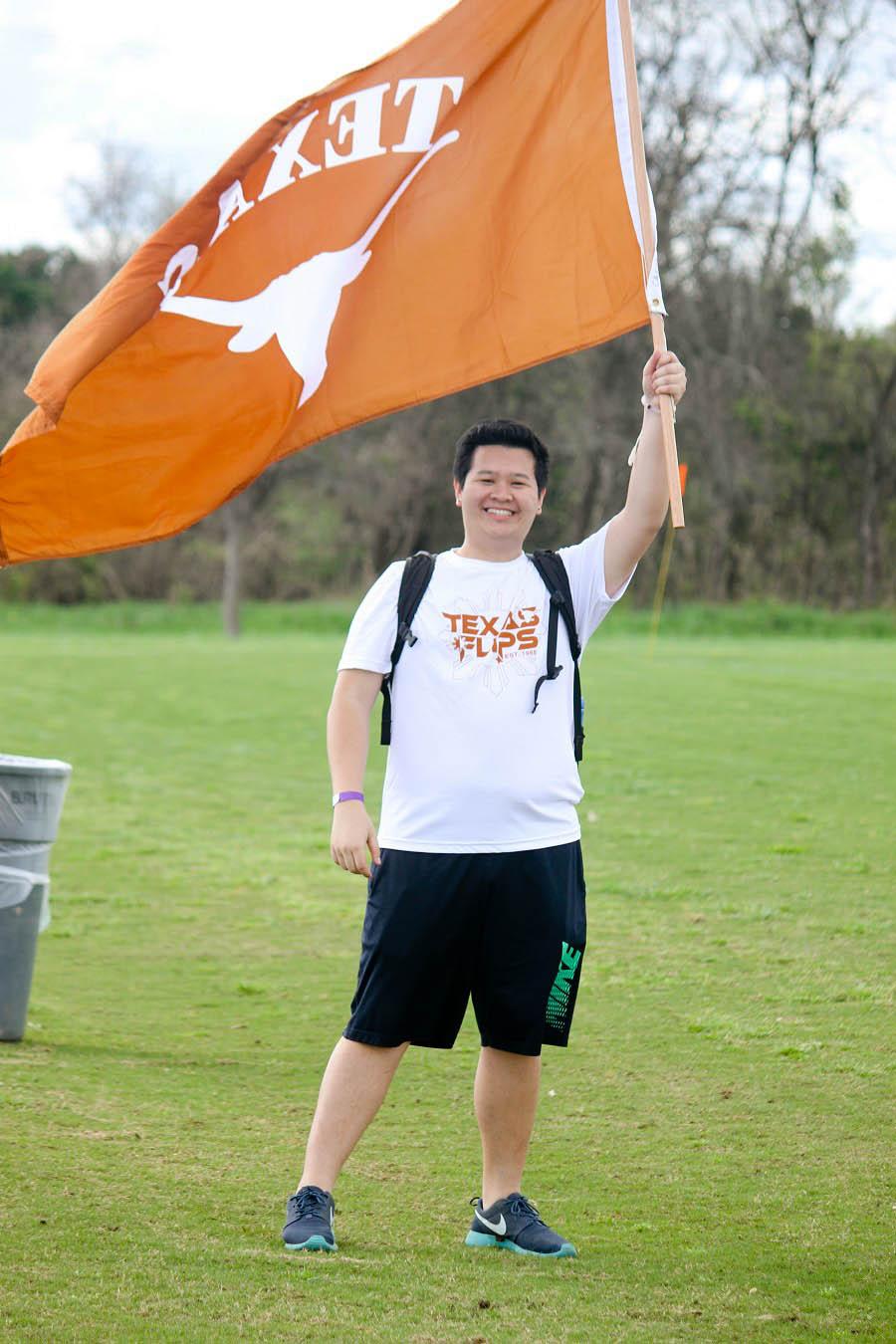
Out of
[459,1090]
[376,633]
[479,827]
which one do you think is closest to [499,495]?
[376,633]

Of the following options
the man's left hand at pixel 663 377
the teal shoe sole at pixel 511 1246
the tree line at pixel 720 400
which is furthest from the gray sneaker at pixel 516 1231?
the tree line at pixel 720 400

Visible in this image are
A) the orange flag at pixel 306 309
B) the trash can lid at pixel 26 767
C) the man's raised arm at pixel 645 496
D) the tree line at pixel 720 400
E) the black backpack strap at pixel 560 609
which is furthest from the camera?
the tree line at pixel 720 400

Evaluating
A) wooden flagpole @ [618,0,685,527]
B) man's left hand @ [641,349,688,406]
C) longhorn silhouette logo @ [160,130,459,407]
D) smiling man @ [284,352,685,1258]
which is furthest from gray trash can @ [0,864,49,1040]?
man's left hand @ [641,349,688,406]

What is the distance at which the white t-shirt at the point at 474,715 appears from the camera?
13.5 feet

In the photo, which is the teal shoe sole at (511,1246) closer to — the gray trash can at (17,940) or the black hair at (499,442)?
the black hair at (499,442)

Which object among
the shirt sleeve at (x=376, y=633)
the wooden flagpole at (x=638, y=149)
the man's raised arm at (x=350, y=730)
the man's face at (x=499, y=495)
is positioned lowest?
the man's raised arm at (x=350, y=730)

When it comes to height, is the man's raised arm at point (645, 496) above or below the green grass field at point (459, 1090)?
above

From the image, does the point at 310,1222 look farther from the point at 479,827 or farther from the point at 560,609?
the point at 560,609

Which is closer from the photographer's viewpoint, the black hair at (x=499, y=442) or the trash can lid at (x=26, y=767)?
the black hair at (x=499, y=442)

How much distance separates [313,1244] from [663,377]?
2349 millimetres

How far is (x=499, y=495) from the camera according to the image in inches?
168

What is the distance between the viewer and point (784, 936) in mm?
8664

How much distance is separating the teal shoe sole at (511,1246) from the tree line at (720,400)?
1565 inches

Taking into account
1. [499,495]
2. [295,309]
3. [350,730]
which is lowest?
[350,730]
